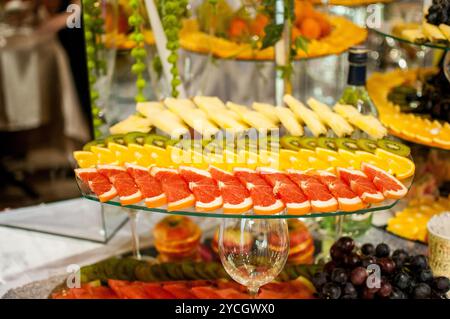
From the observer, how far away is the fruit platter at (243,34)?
1911 mm

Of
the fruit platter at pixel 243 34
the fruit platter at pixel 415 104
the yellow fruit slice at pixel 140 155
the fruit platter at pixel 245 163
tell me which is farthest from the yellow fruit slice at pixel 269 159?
the fruit platter at pixel 243 34

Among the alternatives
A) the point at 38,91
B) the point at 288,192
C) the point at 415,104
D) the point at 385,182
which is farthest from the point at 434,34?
the point at 38,91

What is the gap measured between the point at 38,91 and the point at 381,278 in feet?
8.92

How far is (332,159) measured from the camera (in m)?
1.16

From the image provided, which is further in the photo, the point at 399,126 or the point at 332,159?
the point at 399,126

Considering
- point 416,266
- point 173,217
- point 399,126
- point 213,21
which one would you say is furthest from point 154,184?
point 213,21

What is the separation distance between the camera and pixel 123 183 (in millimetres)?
1082

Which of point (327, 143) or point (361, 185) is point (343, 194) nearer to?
point (361, 185)

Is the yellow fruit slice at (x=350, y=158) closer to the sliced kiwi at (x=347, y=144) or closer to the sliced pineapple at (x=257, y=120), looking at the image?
the sliced kiwi at (x=347, y=144)

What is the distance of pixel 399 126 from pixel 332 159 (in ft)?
1.43

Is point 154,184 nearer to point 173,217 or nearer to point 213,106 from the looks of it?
point 213,106

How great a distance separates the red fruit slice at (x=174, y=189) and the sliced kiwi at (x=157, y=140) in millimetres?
113

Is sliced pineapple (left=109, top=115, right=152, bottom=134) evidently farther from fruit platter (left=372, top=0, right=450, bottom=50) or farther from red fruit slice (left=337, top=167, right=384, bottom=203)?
fruit platter (left=372, top=0, right=450, bottom=50)

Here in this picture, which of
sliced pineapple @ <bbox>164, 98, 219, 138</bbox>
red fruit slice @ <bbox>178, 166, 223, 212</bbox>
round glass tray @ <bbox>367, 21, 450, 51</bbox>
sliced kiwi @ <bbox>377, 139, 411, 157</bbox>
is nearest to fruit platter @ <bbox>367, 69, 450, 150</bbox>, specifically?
round glass tray @ <bbox>367, 21, 450, 51</bbox>
